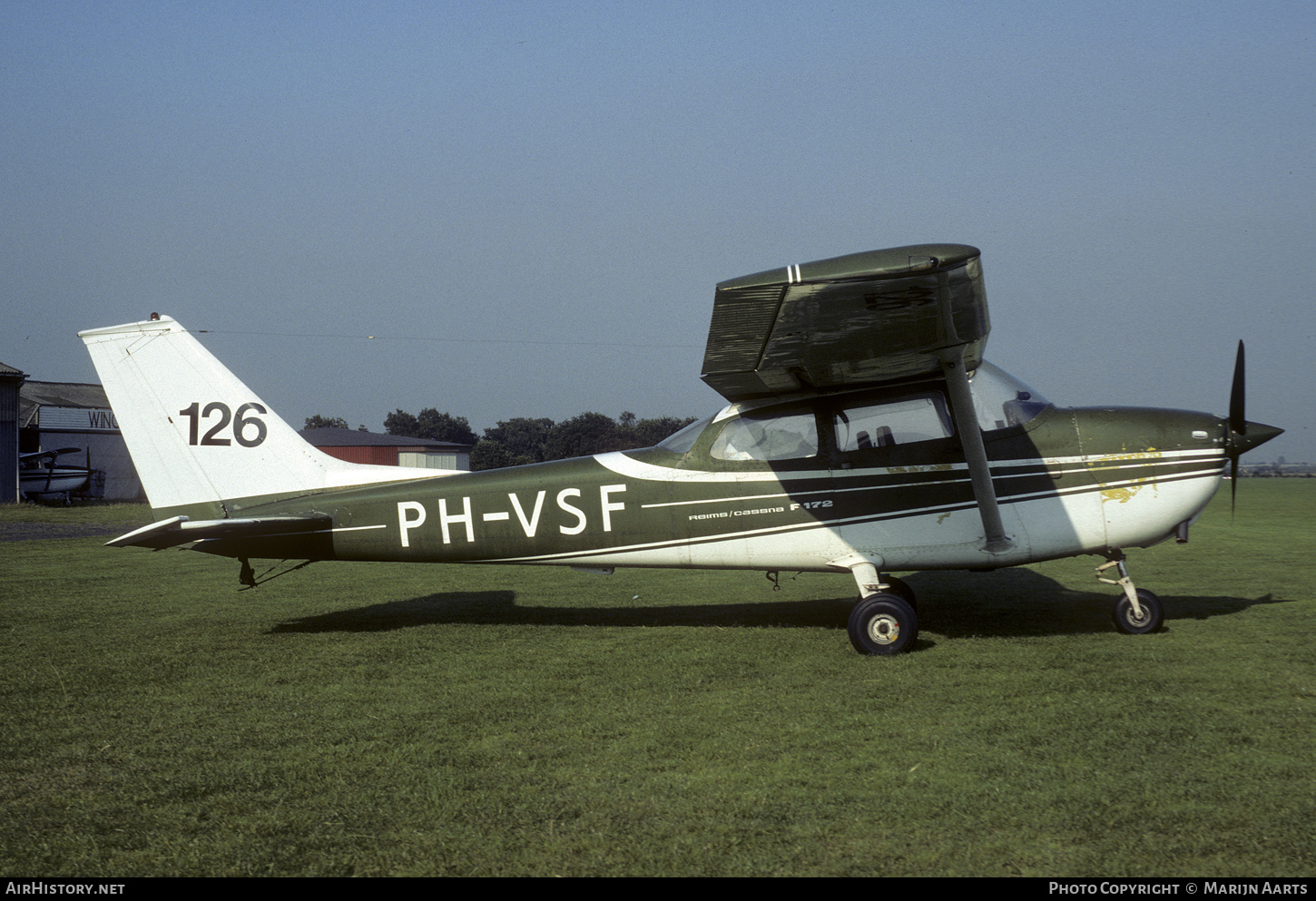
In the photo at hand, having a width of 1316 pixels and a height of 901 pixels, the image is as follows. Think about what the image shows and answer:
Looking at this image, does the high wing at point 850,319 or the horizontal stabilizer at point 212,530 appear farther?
the horizontal stabilizer at point 212,530

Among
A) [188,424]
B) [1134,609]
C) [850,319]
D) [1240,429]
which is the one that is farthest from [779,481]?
[188,424]

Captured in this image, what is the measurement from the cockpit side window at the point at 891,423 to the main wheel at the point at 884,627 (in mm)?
1312

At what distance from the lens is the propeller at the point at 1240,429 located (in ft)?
23.0

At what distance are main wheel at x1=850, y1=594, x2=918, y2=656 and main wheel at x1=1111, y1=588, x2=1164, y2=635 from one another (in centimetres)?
189

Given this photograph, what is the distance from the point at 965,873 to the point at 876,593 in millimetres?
3923

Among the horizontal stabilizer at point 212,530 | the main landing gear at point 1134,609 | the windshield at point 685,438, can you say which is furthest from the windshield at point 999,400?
the horizontal stabilizer at point 212,530

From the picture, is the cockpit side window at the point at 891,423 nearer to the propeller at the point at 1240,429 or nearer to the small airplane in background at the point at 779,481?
the small airplane in background at the point at 779,481

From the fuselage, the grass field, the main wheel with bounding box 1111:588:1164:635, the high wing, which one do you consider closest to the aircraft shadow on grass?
the grass field

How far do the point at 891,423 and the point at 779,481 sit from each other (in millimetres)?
1021

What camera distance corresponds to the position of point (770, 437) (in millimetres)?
7508

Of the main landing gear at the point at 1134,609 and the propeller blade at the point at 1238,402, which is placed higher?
the propeller blade at the point at 1238,402

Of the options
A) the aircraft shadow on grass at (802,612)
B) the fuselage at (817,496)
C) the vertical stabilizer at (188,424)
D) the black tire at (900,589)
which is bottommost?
the aircraft shadow on grass at (802,612)

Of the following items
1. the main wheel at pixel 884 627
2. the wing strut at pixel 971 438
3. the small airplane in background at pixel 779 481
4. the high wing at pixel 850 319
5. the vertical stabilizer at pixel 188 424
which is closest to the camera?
the high wing at pixel 850 319
